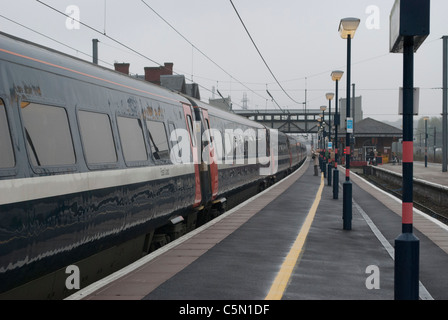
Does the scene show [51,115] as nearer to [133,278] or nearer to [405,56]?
[133,278]

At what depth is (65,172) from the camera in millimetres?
6719

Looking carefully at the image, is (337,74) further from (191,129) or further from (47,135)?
(47,135)

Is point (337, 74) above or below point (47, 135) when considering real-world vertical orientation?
above

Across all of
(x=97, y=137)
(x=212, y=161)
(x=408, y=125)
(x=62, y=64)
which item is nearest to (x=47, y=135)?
(x=62, y=64)

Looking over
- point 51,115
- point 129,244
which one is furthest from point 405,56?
point 129,244

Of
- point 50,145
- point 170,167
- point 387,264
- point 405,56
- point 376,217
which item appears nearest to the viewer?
point 405,56

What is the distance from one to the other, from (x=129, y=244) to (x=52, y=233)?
3.04 meters

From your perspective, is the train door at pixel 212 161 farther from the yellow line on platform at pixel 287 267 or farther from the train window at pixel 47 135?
the train window at pixel 47 135

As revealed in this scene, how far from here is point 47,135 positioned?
645cm

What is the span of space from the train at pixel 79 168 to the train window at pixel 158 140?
23 millimetres

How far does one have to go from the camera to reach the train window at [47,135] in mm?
6039

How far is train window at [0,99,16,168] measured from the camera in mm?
5488

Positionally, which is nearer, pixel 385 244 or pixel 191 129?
pixel 385 244

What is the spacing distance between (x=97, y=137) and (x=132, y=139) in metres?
1.37
